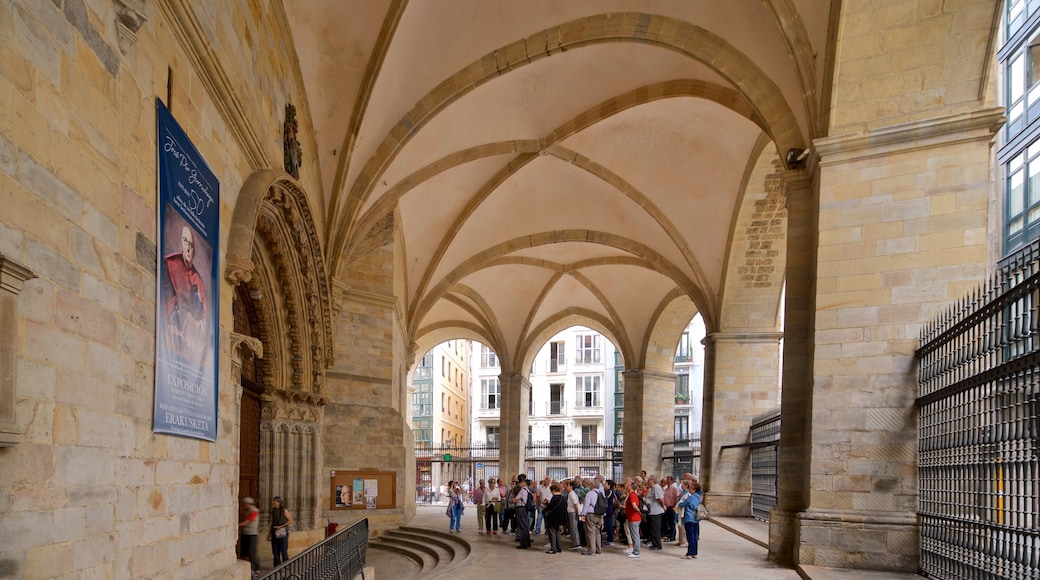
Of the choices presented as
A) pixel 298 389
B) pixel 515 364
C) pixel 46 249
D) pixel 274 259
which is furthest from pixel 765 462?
pixel 46 249

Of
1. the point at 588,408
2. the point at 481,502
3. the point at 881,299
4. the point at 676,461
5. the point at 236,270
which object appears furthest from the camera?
the point at 588,408

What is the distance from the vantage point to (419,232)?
54.0 ft

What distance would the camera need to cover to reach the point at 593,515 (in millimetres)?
10242

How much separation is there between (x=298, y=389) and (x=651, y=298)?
1350cm

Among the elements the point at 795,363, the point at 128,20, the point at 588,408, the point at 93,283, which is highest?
the point at 128,20

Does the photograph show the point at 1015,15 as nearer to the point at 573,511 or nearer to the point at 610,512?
the point at 610,512

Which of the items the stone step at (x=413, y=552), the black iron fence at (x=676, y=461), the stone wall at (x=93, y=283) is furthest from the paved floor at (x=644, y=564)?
the black iron fence at (x=676, y=461)

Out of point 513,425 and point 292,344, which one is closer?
point 292,344

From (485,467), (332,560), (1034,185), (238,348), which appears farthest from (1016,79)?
(485,467)

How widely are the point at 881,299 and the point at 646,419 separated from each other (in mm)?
15088

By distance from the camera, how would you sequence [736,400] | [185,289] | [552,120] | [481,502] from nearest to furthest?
[185,289], [552,120], [481,502], [736,400]

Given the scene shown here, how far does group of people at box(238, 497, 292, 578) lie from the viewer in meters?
8.08

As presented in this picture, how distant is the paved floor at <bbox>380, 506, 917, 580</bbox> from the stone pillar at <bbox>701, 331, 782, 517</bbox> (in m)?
3.18

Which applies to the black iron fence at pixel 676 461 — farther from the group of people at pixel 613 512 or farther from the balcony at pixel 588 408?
the balcony at pixel 588 408
